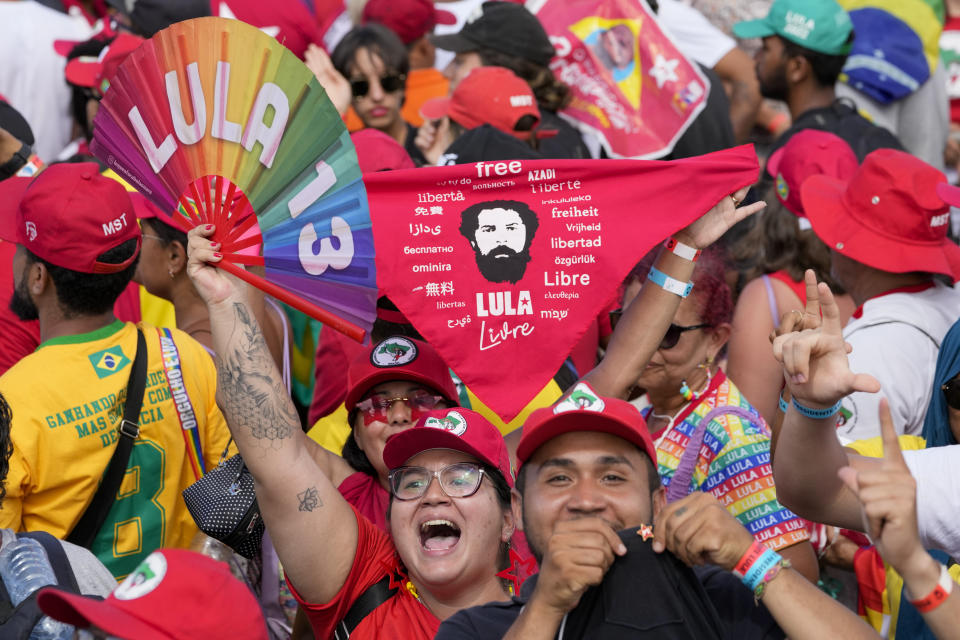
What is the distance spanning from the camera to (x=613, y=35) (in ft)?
21.8

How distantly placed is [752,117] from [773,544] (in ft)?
16.9

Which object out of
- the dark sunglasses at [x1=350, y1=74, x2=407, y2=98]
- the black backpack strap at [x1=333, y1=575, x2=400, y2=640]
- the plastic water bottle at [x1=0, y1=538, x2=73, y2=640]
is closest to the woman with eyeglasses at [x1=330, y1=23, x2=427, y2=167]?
the dark sunglasses at [x1=350, y1=74, x2=407, y2=98]

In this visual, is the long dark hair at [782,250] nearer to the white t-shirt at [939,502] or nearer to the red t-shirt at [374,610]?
the white t-shirt at [939,502]

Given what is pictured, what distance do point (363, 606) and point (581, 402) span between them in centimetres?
90

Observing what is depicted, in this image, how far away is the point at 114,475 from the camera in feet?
12.7

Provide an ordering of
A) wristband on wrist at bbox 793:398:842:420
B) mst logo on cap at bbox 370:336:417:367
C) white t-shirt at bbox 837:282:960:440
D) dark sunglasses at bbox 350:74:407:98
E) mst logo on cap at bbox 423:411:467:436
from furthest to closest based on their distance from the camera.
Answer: dark sunglasses at bbox 350:74:407:98 → white t-shirt at bbox 837:282:960:440 → mst logo on cap at bbox 370:336:417:367 → mst logo on cap at bbox 423:411:467:436 → wristband on wrist at bbox 793:398:842:420

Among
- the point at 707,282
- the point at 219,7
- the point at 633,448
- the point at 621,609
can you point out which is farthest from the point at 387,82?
the point at 621,609

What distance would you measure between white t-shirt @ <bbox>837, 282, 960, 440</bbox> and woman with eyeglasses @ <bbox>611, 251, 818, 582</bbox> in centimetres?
51

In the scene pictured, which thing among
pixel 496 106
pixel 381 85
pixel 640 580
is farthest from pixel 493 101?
pixel 640 580

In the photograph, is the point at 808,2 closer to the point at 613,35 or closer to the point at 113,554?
the point at 613,35

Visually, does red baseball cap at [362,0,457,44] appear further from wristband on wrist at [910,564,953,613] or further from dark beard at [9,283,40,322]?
wristband on wrist at [910,564,953,613]

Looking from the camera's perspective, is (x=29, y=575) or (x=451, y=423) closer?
(x=29, y=575)

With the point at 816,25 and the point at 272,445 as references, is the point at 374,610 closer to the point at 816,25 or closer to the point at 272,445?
the point at 272,445

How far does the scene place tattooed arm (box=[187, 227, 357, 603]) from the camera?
3.14 meters
